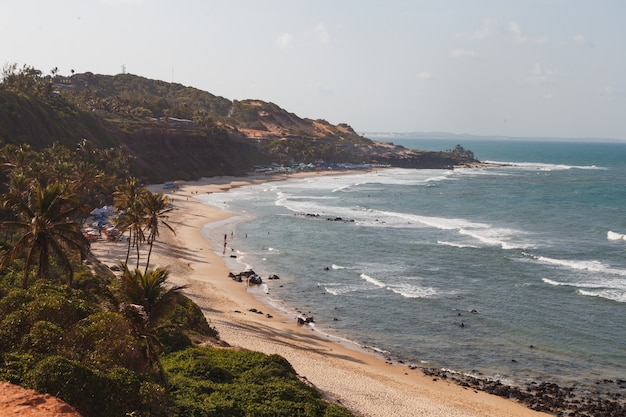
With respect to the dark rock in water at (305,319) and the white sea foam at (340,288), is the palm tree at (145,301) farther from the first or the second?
the white sea foam at (340,288)

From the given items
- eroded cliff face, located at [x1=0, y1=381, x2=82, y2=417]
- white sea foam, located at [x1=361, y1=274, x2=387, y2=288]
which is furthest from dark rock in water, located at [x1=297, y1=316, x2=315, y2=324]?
eroded cliff face, located at [x1=0, y1=381, x2=82, y2=417]

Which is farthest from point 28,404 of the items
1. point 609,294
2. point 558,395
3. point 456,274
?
point 609,294

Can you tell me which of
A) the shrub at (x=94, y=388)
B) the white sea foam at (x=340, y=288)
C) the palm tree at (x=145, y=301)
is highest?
the palm tree at (x=145, y=301)

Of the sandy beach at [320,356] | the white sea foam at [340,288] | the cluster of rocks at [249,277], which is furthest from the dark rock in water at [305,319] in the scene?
the cluster of rocks at [249,277]

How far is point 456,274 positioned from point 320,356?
81.1 ft

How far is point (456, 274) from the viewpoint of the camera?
55.0m

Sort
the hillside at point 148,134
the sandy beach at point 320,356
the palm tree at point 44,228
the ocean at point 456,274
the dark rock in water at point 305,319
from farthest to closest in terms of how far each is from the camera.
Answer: the hillside at point 148,134 → the dark rock in water at point 305,319 → the ocean at point 456,274 → the sandy beach at point 320,356 → the palm tree at point 44,228

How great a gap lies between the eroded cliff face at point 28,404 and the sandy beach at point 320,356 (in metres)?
15.2

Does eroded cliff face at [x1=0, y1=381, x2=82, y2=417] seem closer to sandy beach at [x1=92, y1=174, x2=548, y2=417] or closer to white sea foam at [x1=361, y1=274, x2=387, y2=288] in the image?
sandy beach at [x1=92, y1=174, x2=548, y2=417]

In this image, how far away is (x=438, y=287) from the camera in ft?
166

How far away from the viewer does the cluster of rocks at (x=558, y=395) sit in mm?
29547

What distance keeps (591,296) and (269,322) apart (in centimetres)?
2754

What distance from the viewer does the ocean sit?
37.7 metres

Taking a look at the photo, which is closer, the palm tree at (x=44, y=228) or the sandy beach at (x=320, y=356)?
the palm tree at (x=44, y=228)
